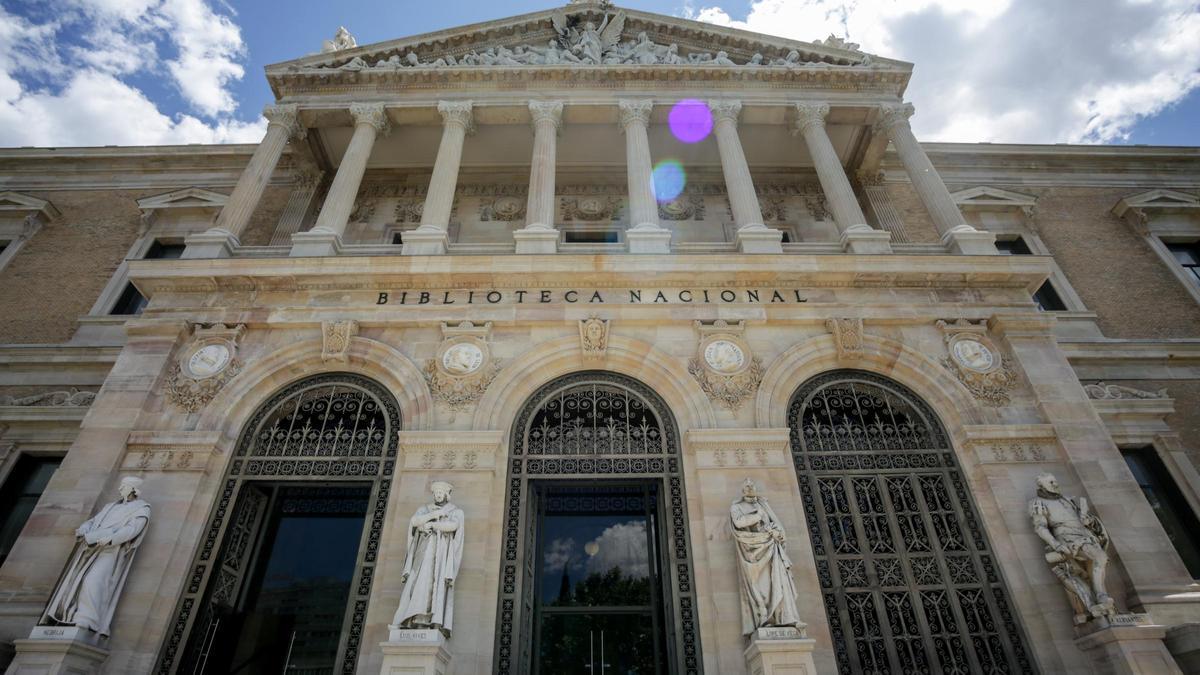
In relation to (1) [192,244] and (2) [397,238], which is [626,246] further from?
(1) [192,244]

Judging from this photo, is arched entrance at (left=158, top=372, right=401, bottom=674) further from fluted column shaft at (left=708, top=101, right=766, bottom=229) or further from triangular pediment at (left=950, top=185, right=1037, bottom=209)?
triangular pediment at (left=950, top=185, right=1037, bottom=209)

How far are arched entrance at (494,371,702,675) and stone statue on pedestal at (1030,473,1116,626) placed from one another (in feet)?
16.4

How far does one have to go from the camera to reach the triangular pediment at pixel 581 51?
15.5 meters

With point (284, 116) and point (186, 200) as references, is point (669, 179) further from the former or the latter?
point (186, 200)

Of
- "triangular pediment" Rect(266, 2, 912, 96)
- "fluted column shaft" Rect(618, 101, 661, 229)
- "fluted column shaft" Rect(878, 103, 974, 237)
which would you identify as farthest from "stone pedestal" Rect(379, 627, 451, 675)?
"triangular pediment" Rect(266, 2, 912, 96)

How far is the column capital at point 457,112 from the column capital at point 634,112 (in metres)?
3.58

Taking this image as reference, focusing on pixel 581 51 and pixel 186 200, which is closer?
pixel 581 51

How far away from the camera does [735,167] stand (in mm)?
13914

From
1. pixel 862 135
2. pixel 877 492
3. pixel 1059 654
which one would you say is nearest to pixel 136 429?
pixel 877 492

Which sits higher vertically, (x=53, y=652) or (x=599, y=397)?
(x=599, y=397)

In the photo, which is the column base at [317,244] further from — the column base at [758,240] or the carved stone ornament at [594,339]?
the column base at [758,240]

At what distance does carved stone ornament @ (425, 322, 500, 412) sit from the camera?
10.7 metres

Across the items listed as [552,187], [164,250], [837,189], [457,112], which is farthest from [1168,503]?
[164,250]

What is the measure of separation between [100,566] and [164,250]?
11.3 meters
